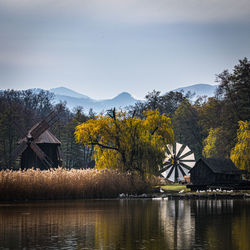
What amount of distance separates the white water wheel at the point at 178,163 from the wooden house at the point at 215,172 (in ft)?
51.9

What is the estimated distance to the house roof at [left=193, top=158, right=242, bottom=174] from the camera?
177 ft

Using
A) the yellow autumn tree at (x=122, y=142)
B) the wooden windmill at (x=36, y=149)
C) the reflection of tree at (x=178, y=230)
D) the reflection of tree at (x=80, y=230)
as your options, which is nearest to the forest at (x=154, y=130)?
the yellow autumn tree at (x=122, y=142)

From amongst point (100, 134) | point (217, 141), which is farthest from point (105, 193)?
point (217, 141)

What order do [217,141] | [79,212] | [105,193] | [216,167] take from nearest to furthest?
1. [79,212]
2. [105,193]
3. [216,167]
4. [217,141]

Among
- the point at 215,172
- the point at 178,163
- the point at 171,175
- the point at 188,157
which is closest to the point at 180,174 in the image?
the point at 171,175

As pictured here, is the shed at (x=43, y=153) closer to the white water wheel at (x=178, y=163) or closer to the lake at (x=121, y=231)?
the white water wheel at (x=178, y=163)

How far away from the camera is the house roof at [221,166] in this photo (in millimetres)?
53906

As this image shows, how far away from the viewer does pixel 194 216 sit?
25516 millimetres

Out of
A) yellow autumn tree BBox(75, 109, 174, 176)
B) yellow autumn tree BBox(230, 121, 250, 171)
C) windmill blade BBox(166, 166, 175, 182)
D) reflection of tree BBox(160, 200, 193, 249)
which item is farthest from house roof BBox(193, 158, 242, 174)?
reflection of tree BBox(160, 200, 193, 249)

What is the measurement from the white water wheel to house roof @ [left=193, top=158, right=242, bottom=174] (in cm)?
1657

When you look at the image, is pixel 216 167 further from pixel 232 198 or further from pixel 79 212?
pixel 79 212

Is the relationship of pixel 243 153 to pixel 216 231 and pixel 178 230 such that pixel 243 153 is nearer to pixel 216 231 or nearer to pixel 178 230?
pixel 178 230

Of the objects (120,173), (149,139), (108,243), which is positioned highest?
(149,139)

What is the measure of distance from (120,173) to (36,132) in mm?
23929
